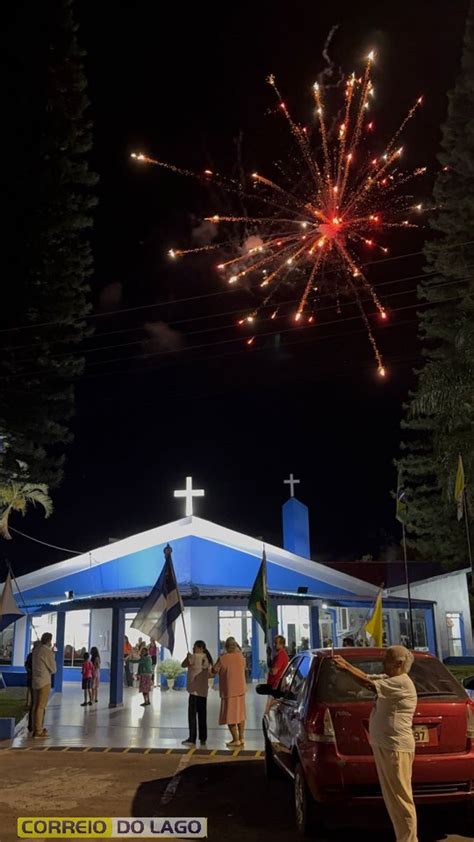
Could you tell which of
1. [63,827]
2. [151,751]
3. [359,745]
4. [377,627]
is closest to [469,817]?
[359,745]

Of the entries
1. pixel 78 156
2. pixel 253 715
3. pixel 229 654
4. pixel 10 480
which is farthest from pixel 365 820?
pixel 78 156

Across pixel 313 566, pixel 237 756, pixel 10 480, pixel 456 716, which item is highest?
pixel 10 480

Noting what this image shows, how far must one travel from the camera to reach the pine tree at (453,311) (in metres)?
23.8

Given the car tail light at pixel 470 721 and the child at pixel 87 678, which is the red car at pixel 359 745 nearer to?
the car tail light at pixel 470 721

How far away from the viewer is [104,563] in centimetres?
2130

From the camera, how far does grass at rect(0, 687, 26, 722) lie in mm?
14039

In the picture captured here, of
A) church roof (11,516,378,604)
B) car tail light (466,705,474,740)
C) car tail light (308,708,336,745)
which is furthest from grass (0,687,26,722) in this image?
car tail light (466,705,474,740)

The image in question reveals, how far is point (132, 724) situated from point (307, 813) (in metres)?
8.82

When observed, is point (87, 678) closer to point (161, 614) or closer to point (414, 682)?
point (161, 614)

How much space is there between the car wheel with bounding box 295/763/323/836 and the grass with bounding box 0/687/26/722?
8.92 metres

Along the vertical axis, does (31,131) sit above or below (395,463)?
above

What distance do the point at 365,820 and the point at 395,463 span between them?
30.9 m

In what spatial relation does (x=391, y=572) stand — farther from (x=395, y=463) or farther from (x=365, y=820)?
(x=365, y=820)

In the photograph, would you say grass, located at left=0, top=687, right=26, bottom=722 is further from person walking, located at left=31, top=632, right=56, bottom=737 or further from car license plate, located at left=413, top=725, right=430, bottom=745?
car license plate, located at left=413, top=725, right=430, bottom=745
